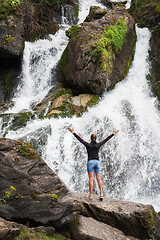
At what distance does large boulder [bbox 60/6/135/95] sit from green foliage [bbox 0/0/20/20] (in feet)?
13.9

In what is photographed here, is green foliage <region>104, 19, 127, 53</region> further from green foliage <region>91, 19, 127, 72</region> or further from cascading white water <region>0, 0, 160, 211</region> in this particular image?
cascading white water <region>0, 0, 160, 211</region>

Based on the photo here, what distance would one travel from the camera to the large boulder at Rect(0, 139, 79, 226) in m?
4.78

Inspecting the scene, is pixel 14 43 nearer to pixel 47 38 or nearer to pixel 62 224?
pixel 47 38

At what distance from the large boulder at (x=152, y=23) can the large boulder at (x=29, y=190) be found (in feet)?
29.3

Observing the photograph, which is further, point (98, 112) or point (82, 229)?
point (98, 112)

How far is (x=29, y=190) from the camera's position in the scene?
16.2 ft

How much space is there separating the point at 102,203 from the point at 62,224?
52.1 inches

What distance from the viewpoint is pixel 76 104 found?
37.7 feet

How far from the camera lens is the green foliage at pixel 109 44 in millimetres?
12224

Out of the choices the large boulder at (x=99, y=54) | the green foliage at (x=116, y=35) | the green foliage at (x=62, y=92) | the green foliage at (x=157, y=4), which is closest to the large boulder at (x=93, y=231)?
the large boulder at (x=99, y=54)

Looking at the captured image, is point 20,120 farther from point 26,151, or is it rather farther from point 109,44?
point 109,44

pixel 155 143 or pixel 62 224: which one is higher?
pixel 155 143

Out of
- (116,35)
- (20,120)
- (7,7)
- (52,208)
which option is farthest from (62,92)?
(52,208)

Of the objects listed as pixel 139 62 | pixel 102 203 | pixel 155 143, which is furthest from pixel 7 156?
pixel 139 62
